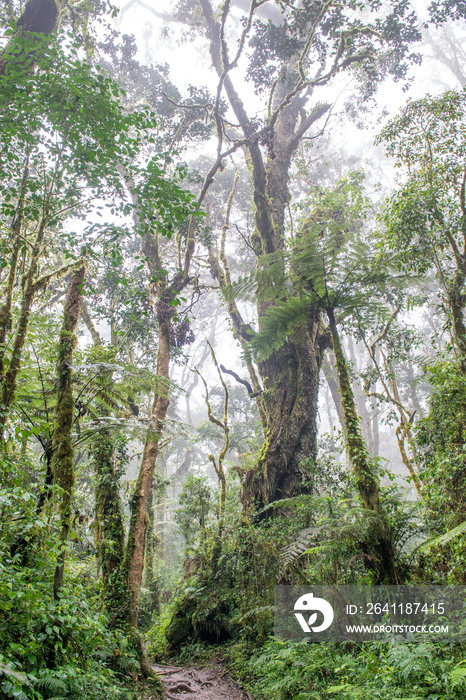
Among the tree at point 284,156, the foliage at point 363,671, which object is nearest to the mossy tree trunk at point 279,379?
the tree at point 284,156

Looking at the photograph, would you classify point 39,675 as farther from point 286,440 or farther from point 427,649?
point 286,440

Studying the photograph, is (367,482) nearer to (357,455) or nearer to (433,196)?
(357,455)

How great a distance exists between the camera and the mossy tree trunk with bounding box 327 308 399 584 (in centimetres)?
300

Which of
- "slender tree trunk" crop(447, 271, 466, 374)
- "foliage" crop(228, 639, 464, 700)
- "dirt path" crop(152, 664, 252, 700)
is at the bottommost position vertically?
"dirt path" crop(152, 664, 252, 700)

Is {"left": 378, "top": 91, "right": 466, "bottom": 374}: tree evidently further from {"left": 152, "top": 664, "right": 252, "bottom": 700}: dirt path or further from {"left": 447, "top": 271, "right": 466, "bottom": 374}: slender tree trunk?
{"left": 152, "top": 664, "right": 252, "bottom": 700}: dirt path

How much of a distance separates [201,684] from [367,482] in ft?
12.3

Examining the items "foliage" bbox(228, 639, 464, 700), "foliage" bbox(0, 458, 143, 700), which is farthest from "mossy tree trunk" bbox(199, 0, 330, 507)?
"foliage" bbox(0, 458, 143, 700)

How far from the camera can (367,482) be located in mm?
3525

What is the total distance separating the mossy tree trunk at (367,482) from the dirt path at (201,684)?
7.47 ft

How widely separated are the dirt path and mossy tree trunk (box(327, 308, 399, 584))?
2277 millimetres

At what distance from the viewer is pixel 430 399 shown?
4.35 m

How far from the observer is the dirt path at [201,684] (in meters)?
4.27

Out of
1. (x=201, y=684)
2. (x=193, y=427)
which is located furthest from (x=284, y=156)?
(x=201, y=684)

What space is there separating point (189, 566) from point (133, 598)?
3.17 m
